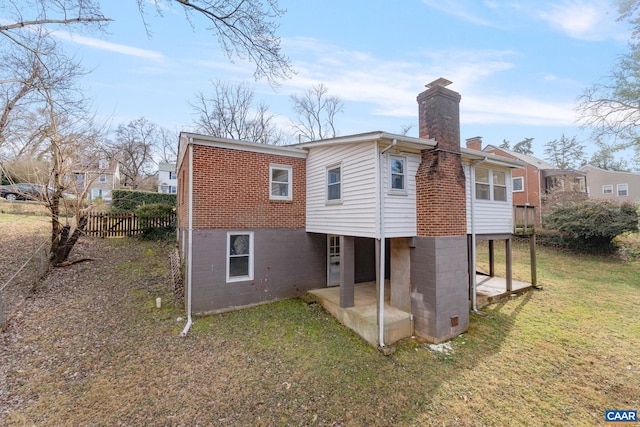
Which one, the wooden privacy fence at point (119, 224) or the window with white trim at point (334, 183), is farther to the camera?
the wooden privacy fence at point (119, 224)

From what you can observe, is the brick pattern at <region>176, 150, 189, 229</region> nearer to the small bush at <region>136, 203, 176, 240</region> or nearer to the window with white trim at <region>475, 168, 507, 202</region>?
the small bush at <region>136, 203, 176, 240</region>

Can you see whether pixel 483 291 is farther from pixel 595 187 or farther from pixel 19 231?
pixel 595 187

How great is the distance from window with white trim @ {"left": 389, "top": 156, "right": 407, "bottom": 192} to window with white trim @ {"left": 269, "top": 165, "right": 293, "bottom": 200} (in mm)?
3826

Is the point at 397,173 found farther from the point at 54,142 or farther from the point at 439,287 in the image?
the point at 54,142

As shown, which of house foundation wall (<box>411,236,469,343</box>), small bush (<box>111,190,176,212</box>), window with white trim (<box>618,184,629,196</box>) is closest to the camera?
house foundation wall (<box>411,236,469,343</box>)

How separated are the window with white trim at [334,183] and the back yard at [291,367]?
3.74 metres

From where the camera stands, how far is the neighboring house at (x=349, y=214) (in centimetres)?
729

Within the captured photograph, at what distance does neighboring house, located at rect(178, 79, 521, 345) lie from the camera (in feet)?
23.9

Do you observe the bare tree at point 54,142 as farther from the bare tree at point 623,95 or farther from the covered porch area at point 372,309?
the bare tree at point 623,95

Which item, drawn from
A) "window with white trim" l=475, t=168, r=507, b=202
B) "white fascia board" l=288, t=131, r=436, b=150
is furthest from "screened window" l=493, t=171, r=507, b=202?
"white fascia board" l=288, t=131, r=436, b=150

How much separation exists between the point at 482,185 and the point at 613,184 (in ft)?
111

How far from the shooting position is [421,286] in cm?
743

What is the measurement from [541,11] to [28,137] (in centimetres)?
1972

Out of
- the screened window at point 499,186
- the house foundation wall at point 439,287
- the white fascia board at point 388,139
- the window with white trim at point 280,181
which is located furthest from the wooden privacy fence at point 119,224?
the screened window at point 499,186
